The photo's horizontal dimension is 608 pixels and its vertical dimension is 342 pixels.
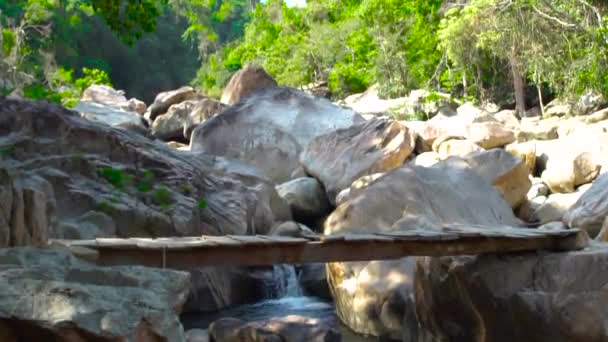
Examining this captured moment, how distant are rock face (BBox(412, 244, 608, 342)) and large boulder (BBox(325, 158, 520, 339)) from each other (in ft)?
1.47

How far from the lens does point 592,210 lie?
8.78 meters

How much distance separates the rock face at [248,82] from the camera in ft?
63.3

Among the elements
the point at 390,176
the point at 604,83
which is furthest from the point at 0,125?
the point at 604,83

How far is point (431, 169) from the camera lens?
897cm

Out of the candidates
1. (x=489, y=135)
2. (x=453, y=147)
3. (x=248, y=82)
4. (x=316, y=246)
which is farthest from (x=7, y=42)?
(x=316, y=246)

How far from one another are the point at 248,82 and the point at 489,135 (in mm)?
7088

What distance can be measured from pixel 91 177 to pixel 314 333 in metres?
3.25

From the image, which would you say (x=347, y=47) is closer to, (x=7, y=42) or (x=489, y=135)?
(x=7, y=42)

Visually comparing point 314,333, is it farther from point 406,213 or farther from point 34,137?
point 34,137

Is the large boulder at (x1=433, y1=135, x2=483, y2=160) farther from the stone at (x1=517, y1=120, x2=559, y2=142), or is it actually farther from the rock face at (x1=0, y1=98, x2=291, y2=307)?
the rock face at (x1=0, y1=98, x2=291, y2=307)

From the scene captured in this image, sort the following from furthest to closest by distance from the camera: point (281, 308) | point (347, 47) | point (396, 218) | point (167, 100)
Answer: point (347, 47), point (167, 100), point (281, 308), point (396, 218)

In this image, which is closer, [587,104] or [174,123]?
A: [587,104]

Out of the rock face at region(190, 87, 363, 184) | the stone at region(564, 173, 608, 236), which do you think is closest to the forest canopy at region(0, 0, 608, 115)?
the rock face at region(190, 87, 363, 184)

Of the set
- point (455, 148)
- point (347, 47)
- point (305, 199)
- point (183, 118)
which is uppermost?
point (347, 47)
